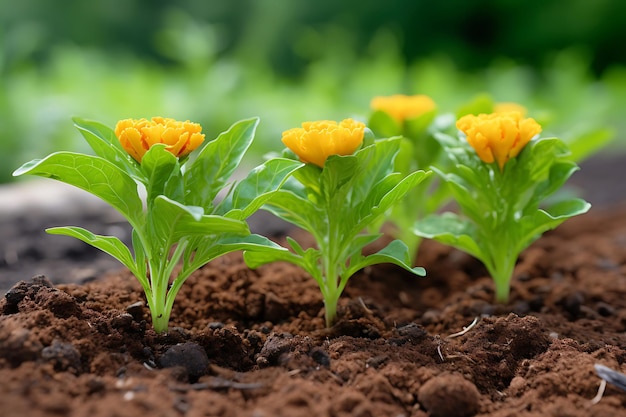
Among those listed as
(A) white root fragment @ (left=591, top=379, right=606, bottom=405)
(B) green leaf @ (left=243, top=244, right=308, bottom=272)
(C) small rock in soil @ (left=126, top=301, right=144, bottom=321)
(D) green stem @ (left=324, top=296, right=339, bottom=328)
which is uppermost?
(B) green leaf @ (left=243, top=244, right=308, bottom=272)

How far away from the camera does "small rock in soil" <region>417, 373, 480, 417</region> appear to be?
1.55 m

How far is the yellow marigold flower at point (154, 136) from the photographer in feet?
5.68

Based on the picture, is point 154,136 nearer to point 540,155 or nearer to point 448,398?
point 448,398

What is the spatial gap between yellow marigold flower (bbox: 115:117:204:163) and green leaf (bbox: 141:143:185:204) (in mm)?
34

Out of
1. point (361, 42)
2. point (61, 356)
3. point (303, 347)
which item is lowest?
point (61, 356)

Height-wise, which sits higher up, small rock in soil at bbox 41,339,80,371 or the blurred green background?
the blurred green background

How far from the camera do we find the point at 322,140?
1828 millimetres

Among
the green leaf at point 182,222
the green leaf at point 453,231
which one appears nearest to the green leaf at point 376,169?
the green leaf at point 453,231

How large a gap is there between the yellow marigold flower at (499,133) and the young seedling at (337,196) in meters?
0.24

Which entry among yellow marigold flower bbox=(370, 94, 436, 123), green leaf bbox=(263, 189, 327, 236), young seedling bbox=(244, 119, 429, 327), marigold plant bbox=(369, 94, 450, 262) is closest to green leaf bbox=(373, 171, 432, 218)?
young seedling bbox=(244, 119, 429, 327)

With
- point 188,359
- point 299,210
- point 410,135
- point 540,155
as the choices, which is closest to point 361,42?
point 410,135

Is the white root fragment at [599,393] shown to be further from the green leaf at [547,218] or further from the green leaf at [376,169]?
the green leaf at [376,169]

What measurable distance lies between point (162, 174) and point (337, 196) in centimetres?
52

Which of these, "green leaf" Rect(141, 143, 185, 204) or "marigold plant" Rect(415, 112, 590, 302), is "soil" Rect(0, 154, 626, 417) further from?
"green leaf" Rect(141, 143, 185, 204)
